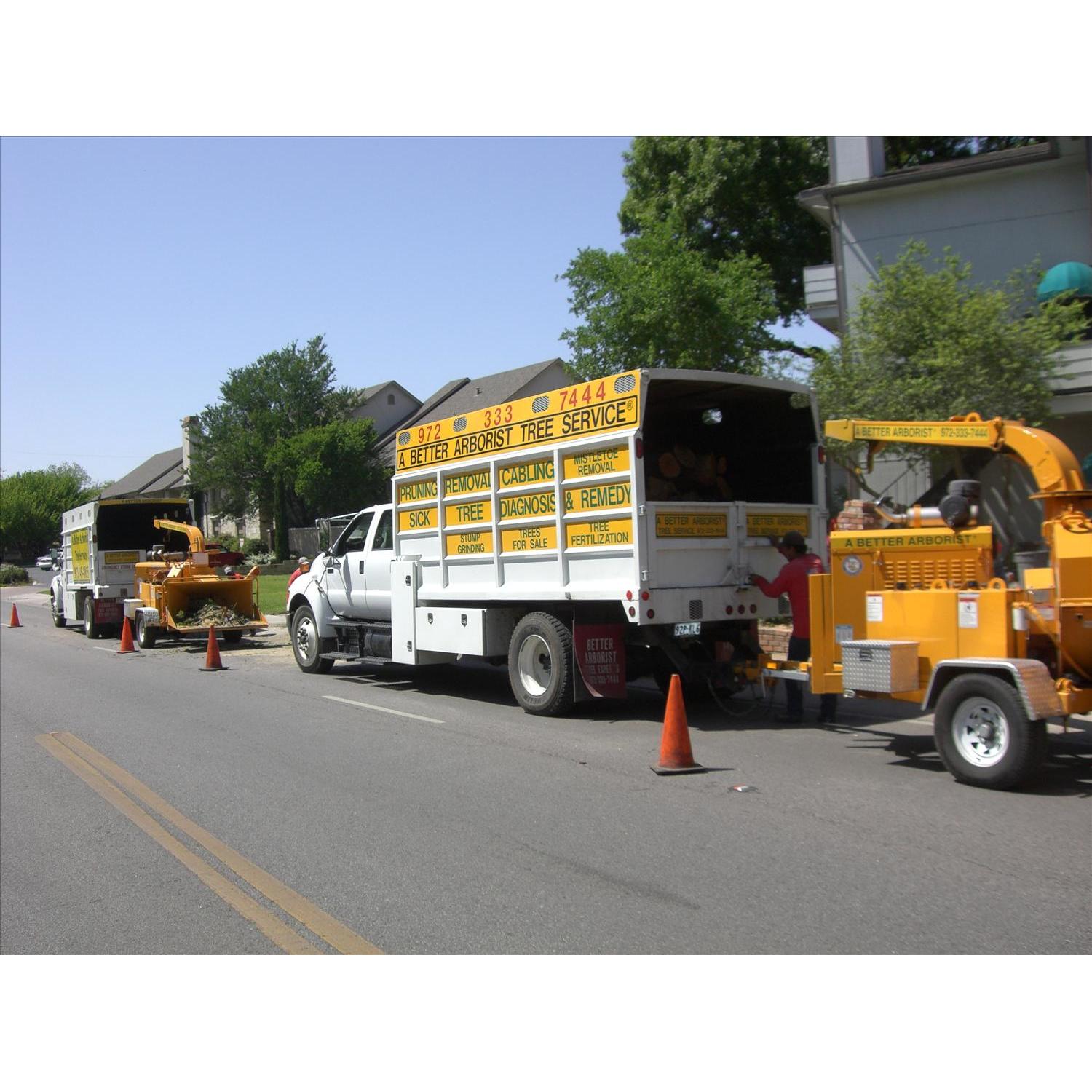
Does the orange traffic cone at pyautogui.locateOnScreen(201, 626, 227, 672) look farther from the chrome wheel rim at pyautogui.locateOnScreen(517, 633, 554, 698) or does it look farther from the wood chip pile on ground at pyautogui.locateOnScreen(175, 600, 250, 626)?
the chrome wheel rim at pyautogui.locateOnScreen(517, 633, 554, 698)

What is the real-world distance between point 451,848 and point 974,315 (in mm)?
9082

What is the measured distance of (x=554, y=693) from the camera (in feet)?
35.0

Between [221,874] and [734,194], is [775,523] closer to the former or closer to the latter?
[221,874]

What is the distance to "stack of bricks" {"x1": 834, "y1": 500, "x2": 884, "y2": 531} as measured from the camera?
8578 mm

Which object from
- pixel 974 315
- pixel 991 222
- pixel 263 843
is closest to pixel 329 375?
pixel 991 222

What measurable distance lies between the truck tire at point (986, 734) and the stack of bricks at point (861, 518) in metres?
1.62

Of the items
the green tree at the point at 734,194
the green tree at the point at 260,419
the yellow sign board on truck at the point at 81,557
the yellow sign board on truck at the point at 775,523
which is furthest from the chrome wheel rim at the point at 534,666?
the green tree at the point at 260,419

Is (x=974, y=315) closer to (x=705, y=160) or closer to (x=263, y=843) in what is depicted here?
(x=263, y=843)

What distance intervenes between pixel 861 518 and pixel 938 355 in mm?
4614

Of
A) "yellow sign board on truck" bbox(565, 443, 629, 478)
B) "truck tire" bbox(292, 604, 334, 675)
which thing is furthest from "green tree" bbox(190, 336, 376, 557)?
"yellow sign board on truck" bbox(565, 443, 629, 478)

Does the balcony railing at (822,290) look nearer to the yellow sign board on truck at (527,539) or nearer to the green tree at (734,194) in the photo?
the green tree at (734,194)

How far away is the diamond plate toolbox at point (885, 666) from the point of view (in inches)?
308

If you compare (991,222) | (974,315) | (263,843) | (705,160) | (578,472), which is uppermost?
(705,160)

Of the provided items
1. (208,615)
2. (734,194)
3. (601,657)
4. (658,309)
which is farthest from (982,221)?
(208,615)
